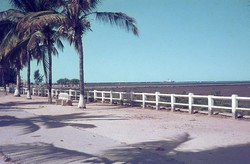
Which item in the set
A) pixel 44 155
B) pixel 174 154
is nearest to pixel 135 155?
pixel 174 154

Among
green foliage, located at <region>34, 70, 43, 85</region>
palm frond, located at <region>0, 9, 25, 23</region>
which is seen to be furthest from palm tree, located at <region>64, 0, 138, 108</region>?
green foliage, located at <region>34, 70, 43, 85</region>

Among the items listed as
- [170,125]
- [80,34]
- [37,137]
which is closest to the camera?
[37,137]

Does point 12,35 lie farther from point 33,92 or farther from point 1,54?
point 33,92


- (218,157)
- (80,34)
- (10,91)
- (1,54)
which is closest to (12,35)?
(1,54)

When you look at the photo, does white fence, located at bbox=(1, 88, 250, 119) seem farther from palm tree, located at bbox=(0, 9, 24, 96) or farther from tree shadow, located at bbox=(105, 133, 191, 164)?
palm tree, located at bbox=(0, 9, 24, 96)

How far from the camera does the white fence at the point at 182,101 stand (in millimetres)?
13668

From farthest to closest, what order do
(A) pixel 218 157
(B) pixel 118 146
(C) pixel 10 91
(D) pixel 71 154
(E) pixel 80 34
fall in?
(C) pixel 10 91 → (E) pixel 80 34 → (B) pixel 118 146 → (D) pixel 71 154 → (A) pixel 218 157

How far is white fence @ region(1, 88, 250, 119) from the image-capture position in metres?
13.7

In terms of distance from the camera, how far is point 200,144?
26.1ft

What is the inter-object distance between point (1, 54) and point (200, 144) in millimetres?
21934

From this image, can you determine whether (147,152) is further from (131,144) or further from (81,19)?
(81,19)

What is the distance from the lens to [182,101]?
2012 centimetres

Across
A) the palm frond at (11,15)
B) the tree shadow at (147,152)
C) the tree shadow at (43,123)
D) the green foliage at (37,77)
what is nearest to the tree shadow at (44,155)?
the tree shadow at (147,152)

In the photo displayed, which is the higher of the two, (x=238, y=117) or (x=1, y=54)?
(x=1, y=54)
